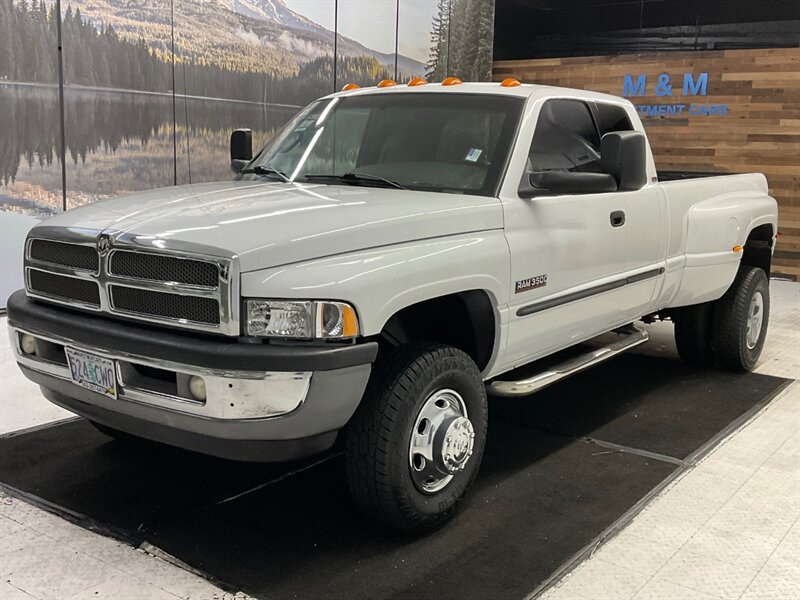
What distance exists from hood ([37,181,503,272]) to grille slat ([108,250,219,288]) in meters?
0.05

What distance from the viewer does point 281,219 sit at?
2.97m

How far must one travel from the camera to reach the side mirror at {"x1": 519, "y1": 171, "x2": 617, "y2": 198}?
11.7 feet

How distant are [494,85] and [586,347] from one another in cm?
152

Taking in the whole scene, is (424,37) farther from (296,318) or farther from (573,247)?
(296,318)

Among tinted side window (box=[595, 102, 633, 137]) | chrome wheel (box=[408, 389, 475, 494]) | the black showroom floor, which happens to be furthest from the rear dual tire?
chrome wheel (box=[408, 389, 475, 494])

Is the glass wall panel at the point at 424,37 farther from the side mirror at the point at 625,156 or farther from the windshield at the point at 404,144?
the side mirror at the point at 625,156

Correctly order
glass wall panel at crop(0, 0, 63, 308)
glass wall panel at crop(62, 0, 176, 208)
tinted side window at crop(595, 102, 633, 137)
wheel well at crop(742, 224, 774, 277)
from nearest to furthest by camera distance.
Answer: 1. tinted side window at crop(595, 102, 633, 137)
2. wheel well at crop(742, 224, 774, 277)
3. glass wall panel at crop(0, 0, 63, 308)
4. glass wall panel at crop(62, 0, 176, 208)

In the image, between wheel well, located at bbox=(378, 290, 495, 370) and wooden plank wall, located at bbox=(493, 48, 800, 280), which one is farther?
wooden plank wall, located at bbox=(493, 48, 800, 280)

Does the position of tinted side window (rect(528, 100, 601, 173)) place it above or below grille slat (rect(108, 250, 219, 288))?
above

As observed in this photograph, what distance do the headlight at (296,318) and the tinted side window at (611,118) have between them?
96.9 inches

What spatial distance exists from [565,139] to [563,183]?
76 cm

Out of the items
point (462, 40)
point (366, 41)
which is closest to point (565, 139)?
point (366, 41)

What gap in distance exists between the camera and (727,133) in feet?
33.9

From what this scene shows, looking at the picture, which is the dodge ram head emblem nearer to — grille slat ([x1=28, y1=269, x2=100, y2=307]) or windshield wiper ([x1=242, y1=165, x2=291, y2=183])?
grille slat ([x1=28, y1=269, x2=100, y2=307])
